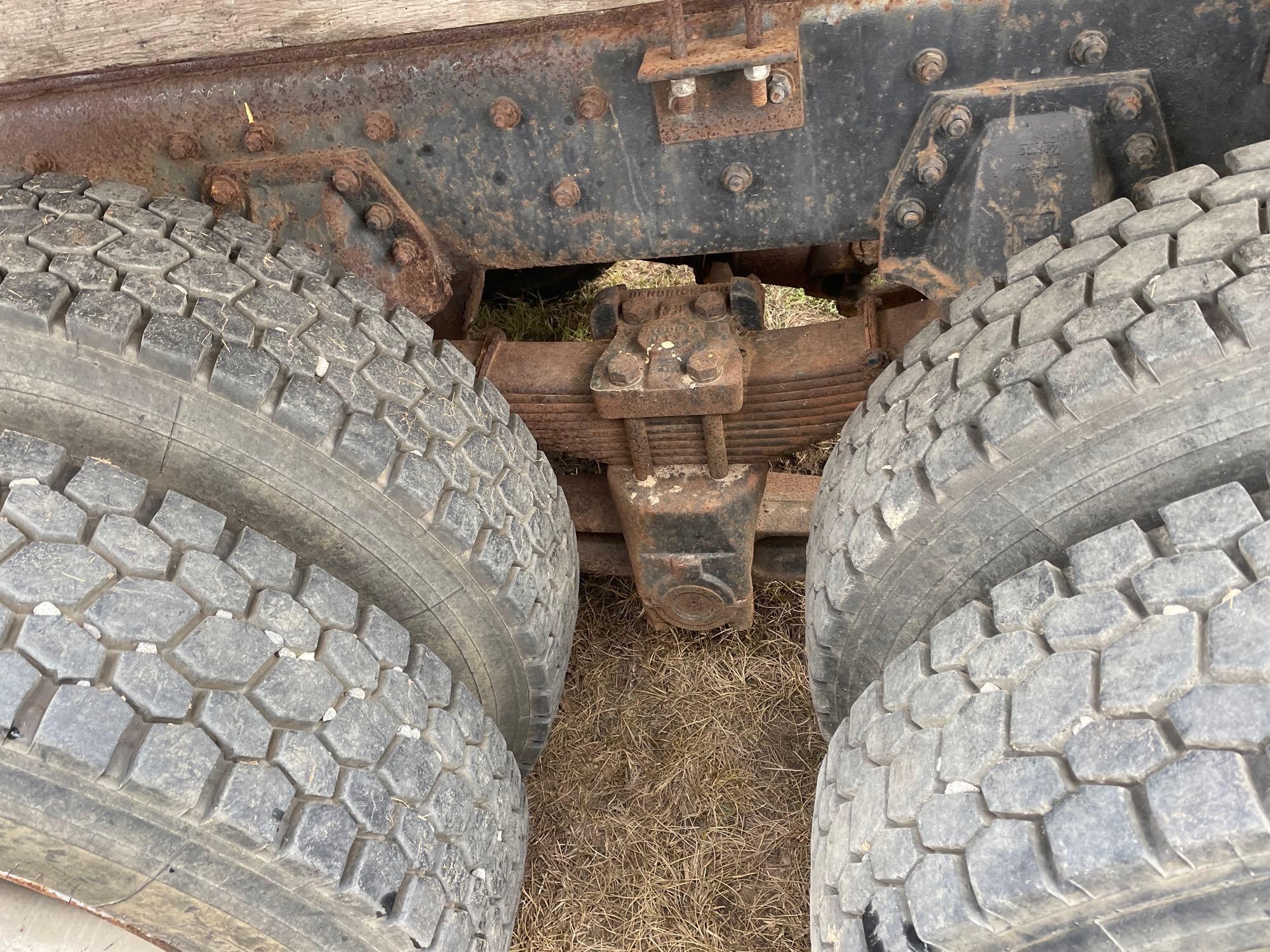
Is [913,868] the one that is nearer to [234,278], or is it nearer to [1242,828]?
[1242,828]

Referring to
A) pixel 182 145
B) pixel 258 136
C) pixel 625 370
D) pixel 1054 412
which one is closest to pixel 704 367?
pixel 625 370

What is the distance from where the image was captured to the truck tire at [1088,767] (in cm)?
115

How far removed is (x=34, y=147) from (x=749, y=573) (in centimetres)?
177

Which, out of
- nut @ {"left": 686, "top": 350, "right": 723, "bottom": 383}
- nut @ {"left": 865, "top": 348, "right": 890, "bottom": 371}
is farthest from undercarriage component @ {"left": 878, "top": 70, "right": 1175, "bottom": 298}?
nut @ {"left": 686, "top": 350, "right": 723, "bottom": 383}

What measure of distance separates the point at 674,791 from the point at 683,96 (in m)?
1.59

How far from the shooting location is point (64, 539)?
1479 millimetres

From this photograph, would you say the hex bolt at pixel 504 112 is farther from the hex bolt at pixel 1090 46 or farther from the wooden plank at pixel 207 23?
the hex bolt at pixel 1090 46

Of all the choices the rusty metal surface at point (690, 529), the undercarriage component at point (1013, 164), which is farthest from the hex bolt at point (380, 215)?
the undercarriage component at point (1013, 164)

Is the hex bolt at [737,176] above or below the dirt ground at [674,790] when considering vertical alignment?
above

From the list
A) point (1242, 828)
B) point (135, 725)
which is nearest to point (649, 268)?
point (135, 725)

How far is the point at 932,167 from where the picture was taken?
77.9 inches

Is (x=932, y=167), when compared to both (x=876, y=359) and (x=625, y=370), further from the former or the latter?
(x=625, y=370)

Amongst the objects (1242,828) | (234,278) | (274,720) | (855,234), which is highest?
(855,234)

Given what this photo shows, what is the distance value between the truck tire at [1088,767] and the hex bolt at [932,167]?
834 millimetres
